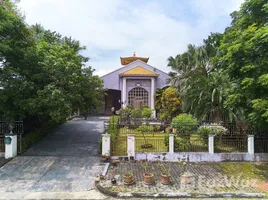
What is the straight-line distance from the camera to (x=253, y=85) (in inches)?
390

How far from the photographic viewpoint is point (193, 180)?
9070 millimetres

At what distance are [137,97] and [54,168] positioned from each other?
18077mm

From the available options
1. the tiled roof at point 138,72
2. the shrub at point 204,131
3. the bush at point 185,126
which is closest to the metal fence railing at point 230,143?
the shrub at point 204,131

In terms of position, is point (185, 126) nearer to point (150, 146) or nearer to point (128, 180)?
point (150, 146)

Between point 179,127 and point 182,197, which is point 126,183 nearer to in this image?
point 182,197

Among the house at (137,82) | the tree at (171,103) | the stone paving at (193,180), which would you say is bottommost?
the stone paving at (193,180)

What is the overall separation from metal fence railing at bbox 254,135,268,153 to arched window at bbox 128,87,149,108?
1660 cm

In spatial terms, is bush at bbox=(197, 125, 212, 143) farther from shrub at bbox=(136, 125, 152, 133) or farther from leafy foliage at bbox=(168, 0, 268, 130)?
shrub at bbox=(136, 125, 152, 133)

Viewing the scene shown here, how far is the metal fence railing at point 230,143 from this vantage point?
38.5 ft

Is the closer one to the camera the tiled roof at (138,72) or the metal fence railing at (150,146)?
the metal fence railing at (150,146)

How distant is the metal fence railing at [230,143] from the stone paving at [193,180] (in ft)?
4.33

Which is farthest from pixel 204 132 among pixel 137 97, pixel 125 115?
pixel 137 97

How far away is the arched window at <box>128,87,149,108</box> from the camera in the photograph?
27.6 metres

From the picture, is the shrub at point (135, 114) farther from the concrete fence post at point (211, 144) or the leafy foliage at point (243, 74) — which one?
the concrete fence post at point (211, 144)
